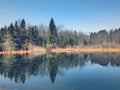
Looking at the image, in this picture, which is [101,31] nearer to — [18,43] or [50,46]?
[50,46]

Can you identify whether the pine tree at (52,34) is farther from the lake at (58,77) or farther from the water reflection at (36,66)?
the lake at (58,77)

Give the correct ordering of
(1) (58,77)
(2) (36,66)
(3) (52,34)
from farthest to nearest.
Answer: (3) (52,34) < (2) (36,66) < (1) (58,77)

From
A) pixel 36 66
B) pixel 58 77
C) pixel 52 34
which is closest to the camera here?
pixel 58 77

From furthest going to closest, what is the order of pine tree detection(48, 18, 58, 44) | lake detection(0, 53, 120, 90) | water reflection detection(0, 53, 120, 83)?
pine tree detection(48, 18, 58, 44) → water reflection detection(0, 53, 120, 83) → lake detection(0, 53, 120, 90)

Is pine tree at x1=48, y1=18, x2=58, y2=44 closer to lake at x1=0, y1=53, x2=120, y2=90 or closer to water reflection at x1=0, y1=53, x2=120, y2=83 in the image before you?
water reflection at x1=0, y1=53, x2=120, y2=83

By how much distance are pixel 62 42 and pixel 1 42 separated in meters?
27.4

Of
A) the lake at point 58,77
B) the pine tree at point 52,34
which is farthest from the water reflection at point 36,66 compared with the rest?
the pine tree at point 52,34

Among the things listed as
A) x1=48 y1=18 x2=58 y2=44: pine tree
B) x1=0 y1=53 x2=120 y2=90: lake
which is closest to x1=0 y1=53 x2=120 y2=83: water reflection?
x1=0 y1=53 x2=120 y2=90: lake

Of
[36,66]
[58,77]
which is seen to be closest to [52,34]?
[36,66]

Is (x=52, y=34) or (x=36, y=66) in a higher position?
(x=52, y=34)

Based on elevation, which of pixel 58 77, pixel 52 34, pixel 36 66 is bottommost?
pixel 58 77

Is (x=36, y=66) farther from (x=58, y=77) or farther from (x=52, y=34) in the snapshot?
(x=52, y=34)

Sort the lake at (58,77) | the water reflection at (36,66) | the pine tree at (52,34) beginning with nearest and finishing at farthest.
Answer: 1. the lake at (58,77)
2. the water reflection at (36,66)
3. the pine tree at (52,34)

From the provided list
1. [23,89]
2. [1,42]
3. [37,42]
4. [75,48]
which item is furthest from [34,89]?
[75,48]
